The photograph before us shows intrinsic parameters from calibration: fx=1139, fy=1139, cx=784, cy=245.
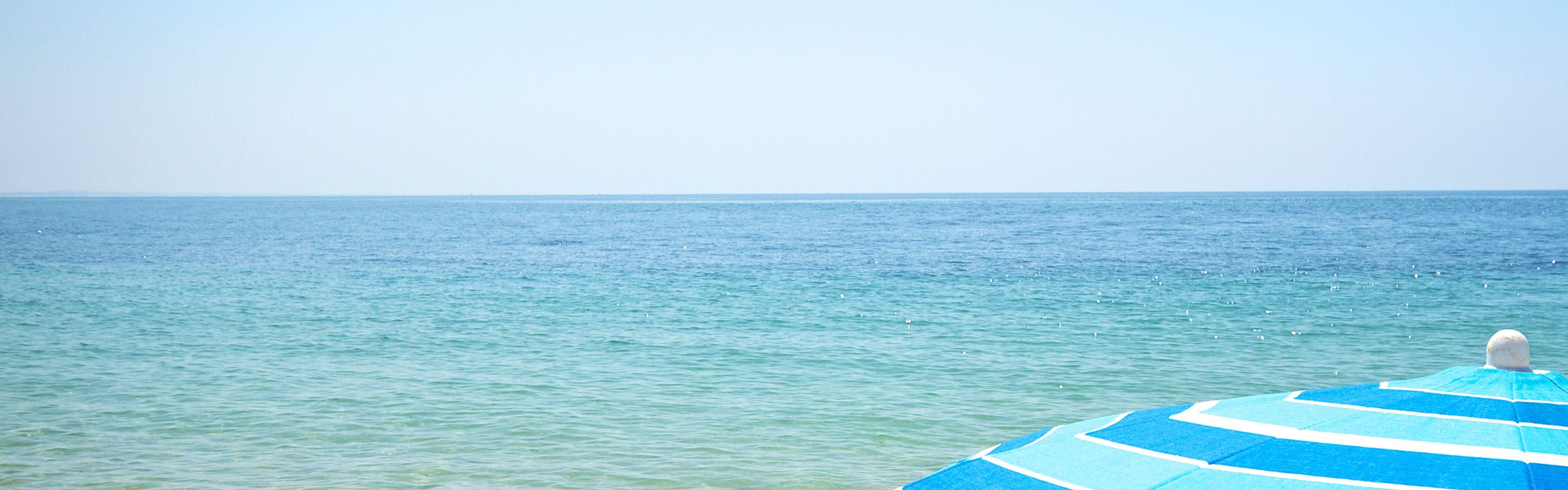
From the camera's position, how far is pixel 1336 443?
431 centimetres

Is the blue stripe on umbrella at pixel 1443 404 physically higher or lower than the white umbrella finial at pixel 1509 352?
lower

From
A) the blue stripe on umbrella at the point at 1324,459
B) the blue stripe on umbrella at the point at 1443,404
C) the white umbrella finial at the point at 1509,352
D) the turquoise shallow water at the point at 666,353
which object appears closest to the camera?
the blue stripe on umbrella at the point at 1324,459

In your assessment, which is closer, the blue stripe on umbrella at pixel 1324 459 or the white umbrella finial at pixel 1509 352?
the blue stripe on umbrella at pixel 1324 459

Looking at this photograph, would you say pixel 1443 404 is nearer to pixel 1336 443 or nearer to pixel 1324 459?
pixel 1336 443

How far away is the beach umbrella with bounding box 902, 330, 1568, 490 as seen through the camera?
4.00 meters

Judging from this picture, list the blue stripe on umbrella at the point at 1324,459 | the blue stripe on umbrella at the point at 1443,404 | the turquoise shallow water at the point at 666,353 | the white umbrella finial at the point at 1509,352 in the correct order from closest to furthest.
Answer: the blue stripe on umbrella at the point at 1324,459
the blue stripe on umbrella at the point at 1443,404
the white umbrella finial at the point at 1509,352
the turquoise shallow water at the point at 666,353

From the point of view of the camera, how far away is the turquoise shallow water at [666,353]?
452 inches

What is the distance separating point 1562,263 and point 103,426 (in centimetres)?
4392

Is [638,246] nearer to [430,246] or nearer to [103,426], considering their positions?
[430,246]

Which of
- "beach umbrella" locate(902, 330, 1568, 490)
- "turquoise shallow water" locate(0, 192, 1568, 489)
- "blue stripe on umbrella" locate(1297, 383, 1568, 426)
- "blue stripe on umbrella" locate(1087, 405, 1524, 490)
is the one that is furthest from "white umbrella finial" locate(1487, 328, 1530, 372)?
"turquoise shallow water" locate(0, 192, 1568, 489)

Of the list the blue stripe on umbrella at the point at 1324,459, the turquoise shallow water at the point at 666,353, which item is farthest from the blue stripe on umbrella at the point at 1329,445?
the turquoise shallow water at the point at 666,353

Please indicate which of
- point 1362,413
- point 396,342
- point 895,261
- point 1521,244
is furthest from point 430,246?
point 1362,413

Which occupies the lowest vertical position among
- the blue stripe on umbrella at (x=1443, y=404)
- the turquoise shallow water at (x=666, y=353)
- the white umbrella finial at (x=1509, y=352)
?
the turquoise shallow water at (x=666, y=353)

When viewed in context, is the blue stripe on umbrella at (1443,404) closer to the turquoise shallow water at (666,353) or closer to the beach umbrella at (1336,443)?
the beach umbrella at (1336,443)
